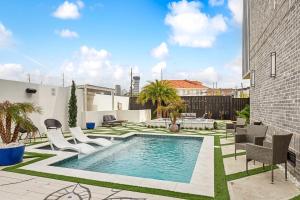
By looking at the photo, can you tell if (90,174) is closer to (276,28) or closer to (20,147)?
(20,147)

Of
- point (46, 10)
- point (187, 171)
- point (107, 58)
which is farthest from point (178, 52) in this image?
point (187, 171)

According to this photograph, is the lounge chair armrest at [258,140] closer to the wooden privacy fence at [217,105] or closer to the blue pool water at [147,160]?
the blue pool water at [147,160]

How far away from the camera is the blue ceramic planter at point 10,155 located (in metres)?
6.10

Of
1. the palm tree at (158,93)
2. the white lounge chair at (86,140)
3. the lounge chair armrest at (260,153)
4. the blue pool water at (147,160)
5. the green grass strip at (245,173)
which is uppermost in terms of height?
the palm tree at (158,93)

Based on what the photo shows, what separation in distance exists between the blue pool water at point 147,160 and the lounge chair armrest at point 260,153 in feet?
5.14

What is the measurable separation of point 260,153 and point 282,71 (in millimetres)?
2324

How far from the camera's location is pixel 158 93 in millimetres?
21203

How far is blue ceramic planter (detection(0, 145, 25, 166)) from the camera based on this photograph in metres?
6.10

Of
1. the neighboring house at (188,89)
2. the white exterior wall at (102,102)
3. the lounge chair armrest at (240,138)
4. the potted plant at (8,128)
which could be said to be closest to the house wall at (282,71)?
the lounge chair armrest at (240,138)

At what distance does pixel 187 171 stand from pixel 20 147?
4.66 metres

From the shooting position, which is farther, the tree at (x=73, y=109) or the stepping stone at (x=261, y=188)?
the tree at (x=73, y=109)

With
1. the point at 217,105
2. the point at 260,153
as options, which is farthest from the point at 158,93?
the point at 260,153

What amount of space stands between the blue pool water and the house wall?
261 cm

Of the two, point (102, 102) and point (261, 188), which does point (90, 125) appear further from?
point (261, 188)
